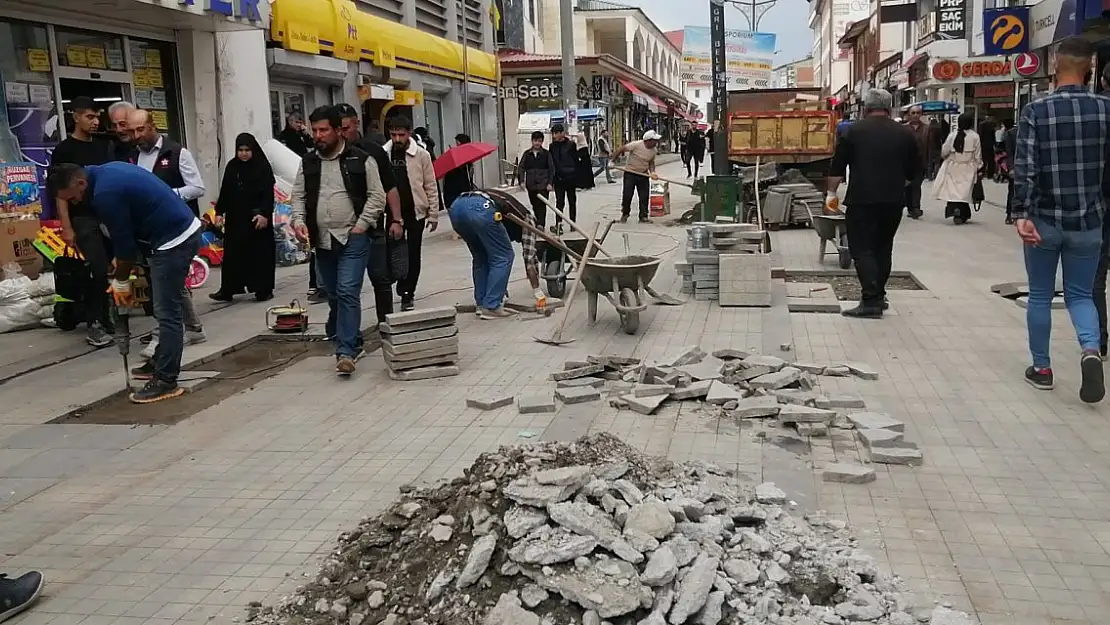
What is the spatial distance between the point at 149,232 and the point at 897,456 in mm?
4676

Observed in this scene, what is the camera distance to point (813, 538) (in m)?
3.68

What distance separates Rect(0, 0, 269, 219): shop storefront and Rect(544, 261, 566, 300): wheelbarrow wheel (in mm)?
4936

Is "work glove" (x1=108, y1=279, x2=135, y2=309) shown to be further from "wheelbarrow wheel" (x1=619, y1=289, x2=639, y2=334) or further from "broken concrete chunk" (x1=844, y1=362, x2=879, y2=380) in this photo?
"broken concrete chunk" (x1=844, y1=362, x2=879, y2=380)

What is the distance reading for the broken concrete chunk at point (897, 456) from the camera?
187 inches

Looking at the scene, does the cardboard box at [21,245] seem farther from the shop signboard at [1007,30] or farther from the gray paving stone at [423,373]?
the shop signboard at [1007,30]

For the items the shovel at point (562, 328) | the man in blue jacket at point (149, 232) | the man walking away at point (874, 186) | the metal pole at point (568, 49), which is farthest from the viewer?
the metal pole at point (568, 49)

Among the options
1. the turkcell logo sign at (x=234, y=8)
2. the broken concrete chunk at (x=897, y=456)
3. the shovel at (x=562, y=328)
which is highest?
the turkcell logo sign at (x=234, y=8)

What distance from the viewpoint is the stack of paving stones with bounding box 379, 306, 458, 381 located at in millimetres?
6660

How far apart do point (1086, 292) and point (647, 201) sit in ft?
38.5

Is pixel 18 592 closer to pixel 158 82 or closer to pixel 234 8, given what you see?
pixel 234 8

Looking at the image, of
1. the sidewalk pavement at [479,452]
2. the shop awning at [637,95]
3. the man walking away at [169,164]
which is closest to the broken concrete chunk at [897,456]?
the sidewalk pavement at [479,452]

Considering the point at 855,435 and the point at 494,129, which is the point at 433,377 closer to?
the point at 855,435

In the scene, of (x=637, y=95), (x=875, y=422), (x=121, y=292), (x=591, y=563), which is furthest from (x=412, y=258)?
(x=637, y=95)

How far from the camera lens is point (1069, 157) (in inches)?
218
